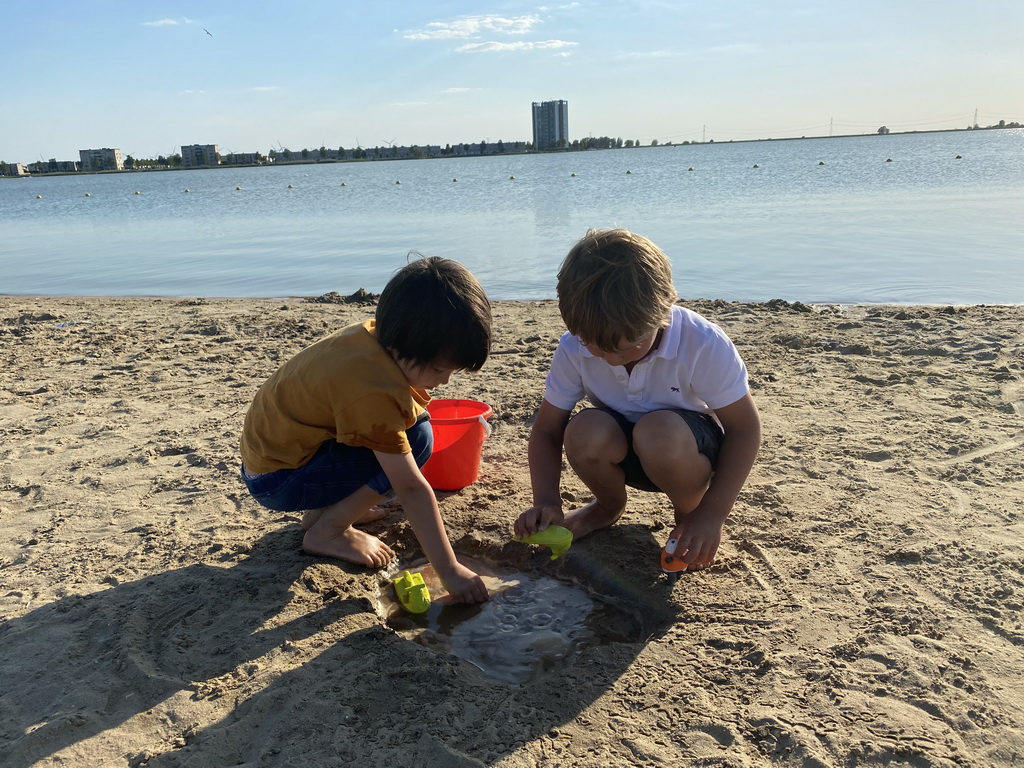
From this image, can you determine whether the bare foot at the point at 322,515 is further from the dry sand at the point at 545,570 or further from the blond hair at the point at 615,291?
the blond hair at the point at 615,291

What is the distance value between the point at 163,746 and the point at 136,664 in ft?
1.11

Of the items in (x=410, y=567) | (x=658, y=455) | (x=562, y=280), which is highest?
(x=562, y=280)

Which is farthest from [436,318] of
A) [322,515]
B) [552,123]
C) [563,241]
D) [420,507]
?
[552,123]

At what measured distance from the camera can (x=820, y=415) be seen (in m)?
3.68

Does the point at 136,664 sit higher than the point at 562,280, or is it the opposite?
the point at 562,280

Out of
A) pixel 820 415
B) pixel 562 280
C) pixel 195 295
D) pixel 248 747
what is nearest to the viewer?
pixel 248 747

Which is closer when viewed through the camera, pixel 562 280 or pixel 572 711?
pixel 572 711

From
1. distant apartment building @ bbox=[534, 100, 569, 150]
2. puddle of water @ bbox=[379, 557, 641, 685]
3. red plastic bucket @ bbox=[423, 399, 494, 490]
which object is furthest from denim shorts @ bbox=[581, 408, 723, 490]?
distant apartment building @ bbox=[534, 100, 569, 150]

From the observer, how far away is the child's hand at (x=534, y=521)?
2443 mm

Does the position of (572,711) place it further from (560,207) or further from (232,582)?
(560,207)

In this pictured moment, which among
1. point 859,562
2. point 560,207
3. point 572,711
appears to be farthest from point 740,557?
point 560,207

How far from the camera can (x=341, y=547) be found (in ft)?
8.48

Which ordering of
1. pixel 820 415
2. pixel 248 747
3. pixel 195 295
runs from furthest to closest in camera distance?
pixel 195 295, pixel 820 415, pixel 248 747

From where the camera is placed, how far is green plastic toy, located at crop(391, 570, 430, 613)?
7.61 feet
